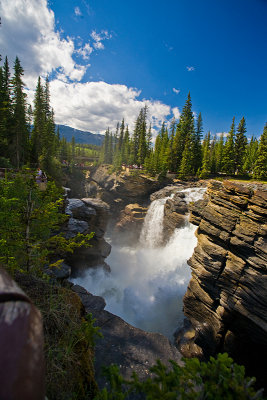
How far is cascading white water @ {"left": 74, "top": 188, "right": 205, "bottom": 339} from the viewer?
52.3ft

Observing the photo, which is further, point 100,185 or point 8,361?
point 100,185

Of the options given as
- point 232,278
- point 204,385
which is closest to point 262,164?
point 232,278

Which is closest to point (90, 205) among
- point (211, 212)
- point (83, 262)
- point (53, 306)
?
point (83, 262)

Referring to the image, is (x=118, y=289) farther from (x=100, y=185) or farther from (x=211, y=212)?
(x=100, y=185)

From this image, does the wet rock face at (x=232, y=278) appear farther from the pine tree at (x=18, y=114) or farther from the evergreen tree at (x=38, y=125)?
the evergreen tree at (x=38, y=125)

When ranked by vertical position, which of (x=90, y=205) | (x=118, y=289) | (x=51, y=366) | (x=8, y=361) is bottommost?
(x=118, y=289)

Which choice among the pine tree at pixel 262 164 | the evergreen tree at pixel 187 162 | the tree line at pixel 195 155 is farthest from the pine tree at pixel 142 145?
the pine tree at pixel 262 164

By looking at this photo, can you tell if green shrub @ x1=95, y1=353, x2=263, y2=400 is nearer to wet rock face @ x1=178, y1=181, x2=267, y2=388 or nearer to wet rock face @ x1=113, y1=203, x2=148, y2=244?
wet rock face @ x1=178, y1=181, x2=267, y2=388

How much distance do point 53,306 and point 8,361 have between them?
3154mm

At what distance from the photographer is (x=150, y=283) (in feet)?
66.9

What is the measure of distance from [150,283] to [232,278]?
11.4 m

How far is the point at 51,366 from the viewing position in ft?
8.79

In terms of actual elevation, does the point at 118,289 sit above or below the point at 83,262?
below

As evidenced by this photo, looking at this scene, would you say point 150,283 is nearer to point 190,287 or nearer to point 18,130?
point 190,287
